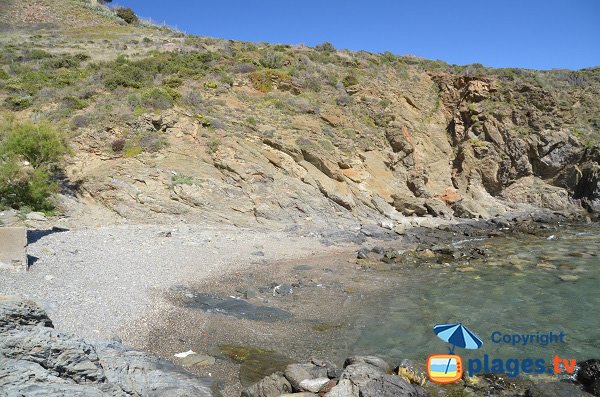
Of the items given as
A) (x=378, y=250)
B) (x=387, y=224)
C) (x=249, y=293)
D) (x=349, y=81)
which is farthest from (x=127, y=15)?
(x=249, y=293)

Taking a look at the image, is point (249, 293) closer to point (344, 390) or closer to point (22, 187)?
point (344, 390)

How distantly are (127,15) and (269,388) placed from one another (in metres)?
58.0

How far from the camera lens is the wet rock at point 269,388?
6.37 meters

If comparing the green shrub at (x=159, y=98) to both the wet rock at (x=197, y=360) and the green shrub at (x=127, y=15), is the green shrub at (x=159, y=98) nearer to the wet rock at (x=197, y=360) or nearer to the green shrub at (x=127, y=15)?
the wet rock at (x=197, y=360)

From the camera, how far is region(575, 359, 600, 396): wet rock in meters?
6.92

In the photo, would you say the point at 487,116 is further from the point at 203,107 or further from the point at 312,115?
the point at 203,107

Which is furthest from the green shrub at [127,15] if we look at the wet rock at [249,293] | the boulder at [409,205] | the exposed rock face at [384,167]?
the wet rock at [249,293]

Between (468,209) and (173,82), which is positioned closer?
(173,82)

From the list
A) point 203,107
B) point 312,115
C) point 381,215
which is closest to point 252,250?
point 381,215

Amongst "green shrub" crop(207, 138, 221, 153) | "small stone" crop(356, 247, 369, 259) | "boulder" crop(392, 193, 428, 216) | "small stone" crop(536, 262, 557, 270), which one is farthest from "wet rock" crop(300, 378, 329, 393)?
"boulder" crop(392, 193, 428, 216)

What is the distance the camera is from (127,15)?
53.1m

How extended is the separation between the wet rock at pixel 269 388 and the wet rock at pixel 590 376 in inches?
202

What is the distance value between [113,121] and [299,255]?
13004mm

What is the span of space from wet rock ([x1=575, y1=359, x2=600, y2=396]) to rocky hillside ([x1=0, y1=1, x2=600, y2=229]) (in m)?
14.3
